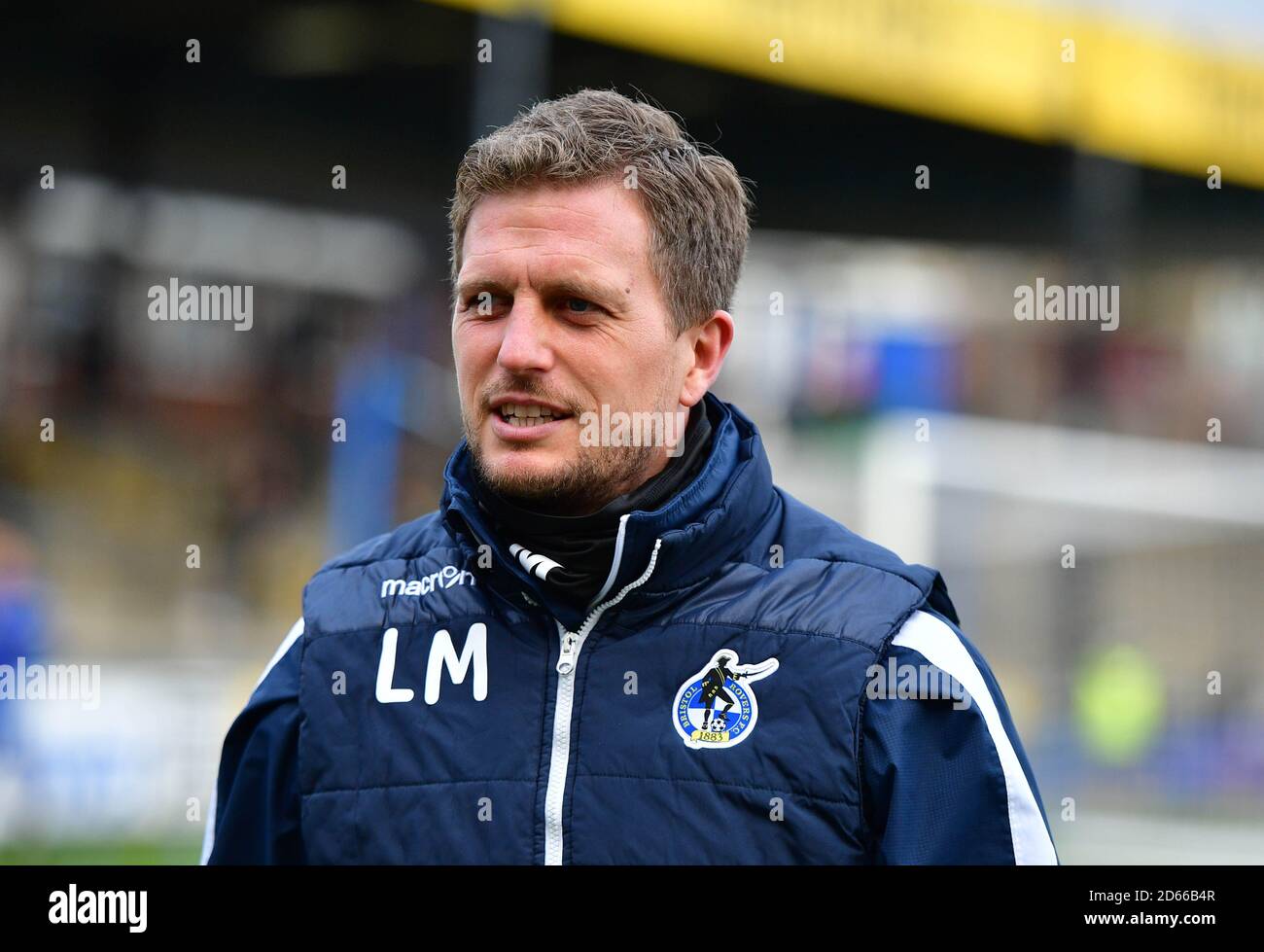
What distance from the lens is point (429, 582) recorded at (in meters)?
2.11

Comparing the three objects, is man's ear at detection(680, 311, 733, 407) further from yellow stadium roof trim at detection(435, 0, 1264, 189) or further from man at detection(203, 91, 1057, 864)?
yellow stadium roof trim at detection(435, 0, 1264, 189)

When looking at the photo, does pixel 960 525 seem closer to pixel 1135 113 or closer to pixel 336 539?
pixel 336 539

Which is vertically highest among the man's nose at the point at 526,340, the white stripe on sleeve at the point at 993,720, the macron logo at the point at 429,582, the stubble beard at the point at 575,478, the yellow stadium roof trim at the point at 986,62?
the yellow stadium roof trim at the point at 986,62

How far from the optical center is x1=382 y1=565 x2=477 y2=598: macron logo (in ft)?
6.89

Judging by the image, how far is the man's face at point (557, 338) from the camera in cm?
200

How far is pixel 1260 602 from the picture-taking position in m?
8.18

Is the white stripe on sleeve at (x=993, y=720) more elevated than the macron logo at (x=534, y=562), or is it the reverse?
the macron logo at (x=534, y=562)

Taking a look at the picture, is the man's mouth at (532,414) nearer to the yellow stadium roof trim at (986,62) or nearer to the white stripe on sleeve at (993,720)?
the white stripe on sleeve at (993,720)

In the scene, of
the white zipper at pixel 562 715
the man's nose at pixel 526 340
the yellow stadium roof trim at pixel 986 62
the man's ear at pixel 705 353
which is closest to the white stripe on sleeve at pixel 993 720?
the white zipper at pixel 562 715

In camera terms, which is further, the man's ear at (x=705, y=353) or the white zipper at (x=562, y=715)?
the man's ear at (x=705, y=353)

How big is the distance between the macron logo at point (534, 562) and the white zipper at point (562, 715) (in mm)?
75

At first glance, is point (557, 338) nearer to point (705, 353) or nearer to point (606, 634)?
point (705, 353)

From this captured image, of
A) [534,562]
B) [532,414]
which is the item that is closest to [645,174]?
[532,414]

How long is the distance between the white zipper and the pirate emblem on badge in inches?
5.4
